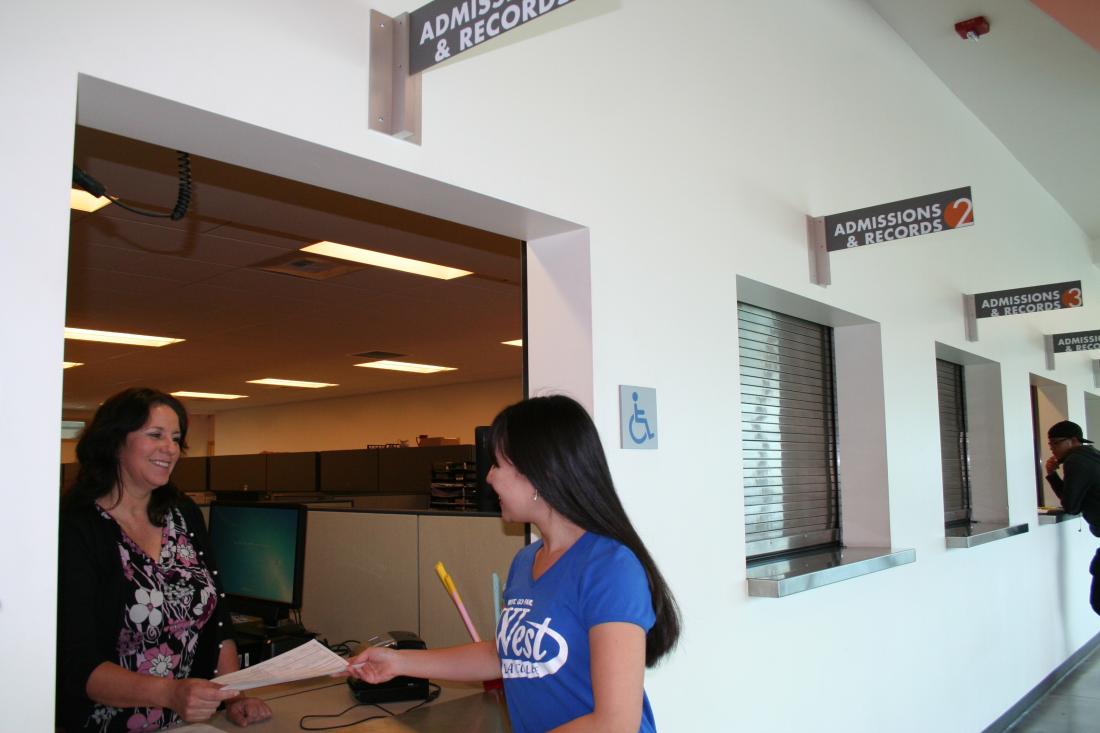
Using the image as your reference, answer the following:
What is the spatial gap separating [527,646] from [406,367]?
28.4 feet

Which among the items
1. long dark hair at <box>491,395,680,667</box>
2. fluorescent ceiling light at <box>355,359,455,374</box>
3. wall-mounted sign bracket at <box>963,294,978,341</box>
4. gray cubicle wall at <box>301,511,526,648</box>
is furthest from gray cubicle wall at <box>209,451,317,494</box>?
long dark hair at <box>491,395,680,667</box>

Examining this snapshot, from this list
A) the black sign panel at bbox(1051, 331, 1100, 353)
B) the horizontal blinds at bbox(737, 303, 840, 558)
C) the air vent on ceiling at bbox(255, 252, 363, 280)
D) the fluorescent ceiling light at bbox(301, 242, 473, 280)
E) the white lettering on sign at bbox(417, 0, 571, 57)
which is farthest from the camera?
the black sign panel at bbox(1051, 331, 1100, 353)

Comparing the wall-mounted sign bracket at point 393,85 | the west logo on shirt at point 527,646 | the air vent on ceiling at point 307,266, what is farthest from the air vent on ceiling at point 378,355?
the west logo on shirt at point 527,646

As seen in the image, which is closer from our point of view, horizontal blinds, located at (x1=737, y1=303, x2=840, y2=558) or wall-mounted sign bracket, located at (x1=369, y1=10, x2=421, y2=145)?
wall-mounted sign bracket, located at (x1=369, y1=10, x2=421, y2=145)

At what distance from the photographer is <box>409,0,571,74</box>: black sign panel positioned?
1.59 metres

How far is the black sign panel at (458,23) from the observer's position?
159 cm

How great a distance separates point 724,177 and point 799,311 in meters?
0.93

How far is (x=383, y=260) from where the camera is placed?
5.16m

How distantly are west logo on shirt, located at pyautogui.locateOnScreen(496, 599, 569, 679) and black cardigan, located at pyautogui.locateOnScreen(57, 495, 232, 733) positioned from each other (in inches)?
33.6

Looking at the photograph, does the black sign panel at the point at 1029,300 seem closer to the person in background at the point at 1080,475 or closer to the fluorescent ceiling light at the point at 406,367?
the person in background at the point at 1080,475

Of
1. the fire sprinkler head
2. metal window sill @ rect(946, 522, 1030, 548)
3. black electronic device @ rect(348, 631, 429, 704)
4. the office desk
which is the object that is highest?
the fire sprinkler head

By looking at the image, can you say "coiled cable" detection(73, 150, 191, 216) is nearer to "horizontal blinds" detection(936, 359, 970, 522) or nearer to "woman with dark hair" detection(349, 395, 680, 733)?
"woman with dark hair" detection(349, 395, 680, 733)

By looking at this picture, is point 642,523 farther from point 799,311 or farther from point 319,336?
point 319,336

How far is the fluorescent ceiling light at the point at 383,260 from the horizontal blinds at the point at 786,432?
236cm
